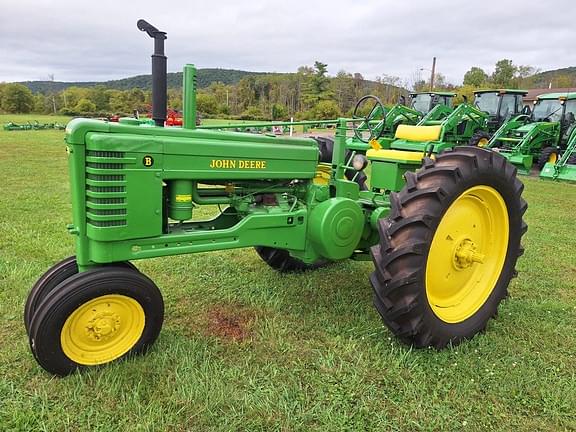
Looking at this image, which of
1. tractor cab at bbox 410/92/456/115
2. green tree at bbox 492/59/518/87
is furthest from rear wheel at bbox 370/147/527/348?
green tree at bbox 492/59/518/87

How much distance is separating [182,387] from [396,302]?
1.32 meters

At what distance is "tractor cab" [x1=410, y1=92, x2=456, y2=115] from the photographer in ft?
57.1

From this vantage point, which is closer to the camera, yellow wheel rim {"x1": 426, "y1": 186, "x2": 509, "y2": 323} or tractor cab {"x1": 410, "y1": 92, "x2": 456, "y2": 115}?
yellow wheel rim {"x1": 426, "y1": 186, "x2": 509, "y2": 323}

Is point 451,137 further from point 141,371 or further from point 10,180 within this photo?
point 141,371

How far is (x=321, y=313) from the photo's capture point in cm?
338

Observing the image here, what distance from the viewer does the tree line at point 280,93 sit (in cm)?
4716

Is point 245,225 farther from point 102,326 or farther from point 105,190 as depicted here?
Answer: point 102,326

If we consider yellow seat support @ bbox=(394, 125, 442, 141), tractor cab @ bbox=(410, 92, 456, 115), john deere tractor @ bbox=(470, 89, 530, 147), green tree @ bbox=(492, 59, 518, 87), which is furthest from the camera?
green tree @ bbox=(492, 59, 518, 87)

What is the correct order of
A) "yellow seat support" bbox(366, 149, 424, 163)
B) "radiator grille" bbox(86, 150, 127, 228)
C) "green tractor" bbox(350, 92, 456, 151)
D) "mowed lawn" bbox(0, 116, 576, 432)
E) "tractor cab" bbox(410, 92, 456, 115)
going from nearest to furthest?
"mowed lawn" bbox(0, 116, 576, 432) < "radiator grille" bbox(86, 150, 127, 228) < "yellow seat support" bbox(366, 149, 424, 163) < "green tractor" bbox(350, 92, 456, 151) < "tractor cab" bbox(410, 92, 456, 115)

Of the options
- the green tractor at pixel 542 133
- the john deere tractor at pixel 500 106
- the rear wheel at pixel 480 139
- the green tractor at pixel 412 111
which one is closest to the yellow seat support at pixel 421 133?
the green tractor at pixel 412 111

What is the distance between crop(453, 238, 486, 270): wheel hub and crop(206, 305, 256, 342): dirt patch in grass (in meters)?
1.51

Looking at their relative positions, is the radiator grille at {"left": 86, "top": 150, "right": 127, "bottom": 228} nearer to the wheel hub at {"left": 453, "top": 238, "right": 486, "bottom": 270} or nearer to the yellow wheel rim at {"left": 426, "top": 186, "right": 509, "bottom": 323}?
the yellow wheel rim at {"left": 426, "top": 186, "right": 509, "bottom": 323}

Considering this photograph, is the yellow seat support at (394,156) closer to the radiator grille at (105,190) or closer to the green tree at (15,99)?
the radiator grille at (105,190)

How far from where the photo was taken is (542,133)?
13539mm
